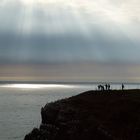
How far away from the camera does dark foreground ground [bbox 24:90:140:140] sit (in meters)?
52.2

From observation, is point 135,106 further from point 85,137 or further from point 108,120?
point 85,137

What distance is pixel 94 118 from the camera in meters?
56.6

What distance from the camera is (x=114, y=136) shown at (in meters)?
50.5

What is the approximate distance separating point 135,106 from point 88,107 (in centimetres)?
768

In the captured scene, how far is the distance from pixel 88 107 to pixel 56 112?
5.30m

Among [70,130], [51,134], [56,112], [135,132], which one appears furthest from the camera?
[56,112]

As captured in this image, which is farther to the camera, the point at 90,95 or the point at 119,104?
the point at 90,95

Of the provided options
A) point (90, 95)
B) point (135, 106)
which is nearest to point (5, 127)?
point (90, 95)

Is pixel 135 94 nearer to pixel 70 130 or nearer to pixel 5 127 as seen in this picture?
pixel 70 130

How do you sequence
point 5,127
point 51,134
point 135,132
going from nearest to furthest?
1. point 135,132
2. point 51,134
3. point 5,127

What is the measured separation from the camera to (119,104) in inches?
2375

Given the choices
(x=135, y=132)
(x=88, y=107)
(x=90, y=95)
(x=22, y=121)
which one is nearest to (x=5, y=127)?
(x=22, y=121)

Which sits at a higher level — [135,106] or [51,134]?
[135,106]

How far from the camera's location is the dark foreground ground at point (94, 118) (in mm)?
52188
